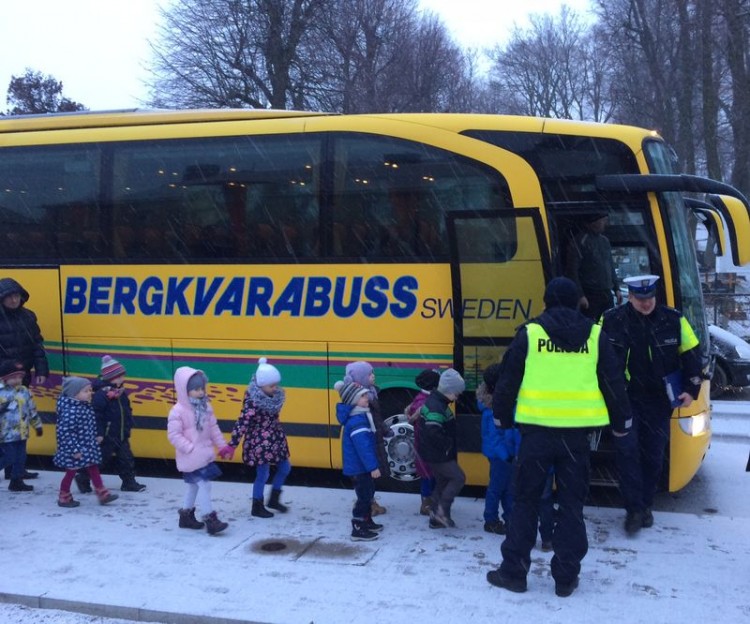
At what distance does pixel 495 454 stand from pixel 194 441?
2.43 metres

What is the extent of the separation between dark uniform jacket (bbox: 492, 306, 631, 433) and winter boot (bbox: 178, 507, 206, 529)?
2847mm

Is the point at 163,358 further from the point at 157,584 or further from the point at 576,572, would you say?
the point at 576,572

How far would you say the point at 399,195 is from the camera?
7.64 meters

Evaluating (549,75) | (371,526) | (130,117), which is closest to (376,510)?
(371,526)

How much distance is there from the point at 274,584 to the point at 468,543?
1.60 m

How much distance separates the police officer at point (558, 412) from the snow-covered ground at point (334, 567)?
29 centimetres

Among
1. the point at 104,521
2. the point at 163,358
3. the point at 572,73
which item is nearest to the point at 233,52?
the point at 163,358

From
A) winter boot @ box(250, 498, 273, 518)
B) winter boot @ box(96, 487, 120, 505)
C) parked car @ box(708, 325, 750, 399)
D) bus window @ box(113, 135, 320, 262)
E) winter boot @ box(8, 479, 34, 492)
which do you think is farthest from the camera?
parked car @ box(708, 325, 750, 399)

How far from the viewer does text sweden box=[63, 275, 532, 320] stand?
7.42 m

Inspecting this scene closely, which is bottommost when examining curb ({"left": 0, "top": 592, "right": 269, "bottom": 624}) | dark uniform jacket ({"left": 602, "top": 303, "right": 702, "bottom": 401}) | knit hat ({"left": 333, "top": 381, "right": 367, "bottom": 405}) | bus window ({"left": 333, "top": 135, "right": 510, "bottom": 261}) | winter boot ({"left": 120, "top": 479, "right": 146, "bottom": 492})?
curb ({"left": 0, "top": 592, "right": 269, "bottom": 624})

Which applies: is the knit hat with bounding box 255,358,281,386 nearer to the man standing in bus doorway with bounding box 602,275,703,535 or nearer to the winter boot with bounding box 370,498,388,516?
the winter boot with bounding box 370,498,388,516

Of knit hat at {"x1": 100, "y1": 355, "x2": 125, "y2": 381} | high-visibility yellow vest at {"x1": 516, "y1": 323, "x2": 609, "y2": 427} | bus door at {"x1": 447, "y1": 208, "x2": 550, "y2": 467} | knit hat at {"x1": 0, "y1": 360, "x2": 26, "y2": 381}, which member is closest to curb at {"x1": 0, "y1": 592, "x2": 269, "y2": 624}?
high-visibility yellow vest at {"x1": 516, "y1": 323, "x2": 609, "y2": 427}

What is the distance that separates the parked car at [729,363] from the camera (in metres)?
13.1

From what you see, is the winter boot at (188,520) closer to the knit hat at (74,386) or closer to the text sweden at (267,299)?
the knit hat at (74,386)
